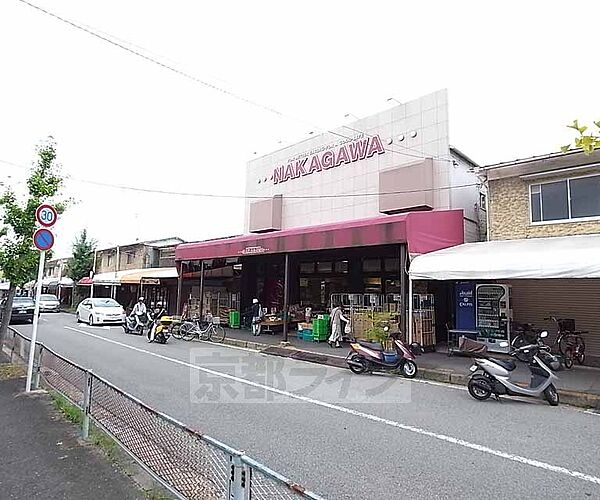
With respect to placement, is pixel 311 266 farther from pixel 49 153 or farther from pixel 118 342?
pixel 49 153

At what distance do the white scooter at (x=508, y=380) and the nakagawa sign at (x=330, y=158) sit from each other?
35.3 ft

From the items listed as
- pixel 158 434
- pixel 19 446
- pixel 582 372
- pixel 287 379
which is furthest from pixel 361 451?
pixel 582 372

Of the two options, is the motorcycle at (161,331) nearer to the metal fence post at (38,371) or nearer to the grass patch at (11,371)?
the grass patch at (11,371)

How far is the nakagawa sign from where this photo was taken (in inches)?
691

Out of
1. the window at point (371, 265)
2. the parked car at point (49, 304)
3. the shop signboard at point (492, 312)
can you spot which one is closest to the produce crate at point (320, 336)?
the window at point (371, 265)

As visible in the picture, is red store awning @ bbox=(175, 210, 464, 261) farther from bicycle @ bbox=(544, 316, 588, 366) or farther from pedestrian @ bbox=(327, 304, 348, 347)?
bicycle @ bbox=(544, 316, 588, 366)

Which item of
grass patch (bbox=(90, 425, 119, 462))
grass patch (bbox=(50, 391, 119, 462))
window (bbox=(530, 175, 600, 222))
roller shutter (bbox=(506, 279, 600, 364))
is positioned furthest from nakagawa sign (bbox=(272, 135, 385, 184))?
grass patch (bbox=(90, 425, 119, 462))

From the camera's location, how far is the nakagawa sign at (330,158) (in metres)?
17.5

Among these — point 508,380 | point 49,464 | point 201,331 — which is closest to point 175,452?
point 49,464

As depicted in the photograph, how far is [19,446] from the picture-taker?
4.88m

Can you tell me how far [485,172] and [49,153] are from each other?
36.7 ft

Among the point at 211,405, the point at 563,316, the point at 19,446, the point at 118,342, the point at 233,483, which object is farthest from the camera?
the point at 118,342

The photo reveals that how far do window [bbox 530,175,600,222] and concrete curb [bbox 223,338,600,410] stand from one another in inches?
214

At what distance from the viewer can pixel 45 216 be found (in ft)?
24.9
